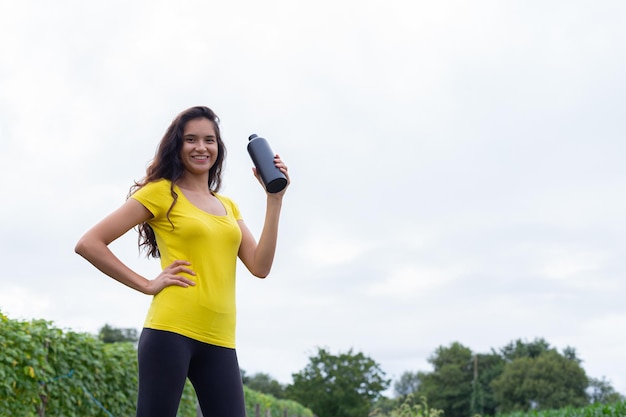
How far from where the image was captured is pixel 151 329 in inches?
104

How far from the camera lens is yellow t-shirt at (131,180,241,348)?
8.71ft

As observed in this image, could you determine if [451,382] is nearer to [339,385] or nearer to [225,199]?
[339,385]

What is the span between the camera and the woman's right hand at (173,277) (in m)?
2.66

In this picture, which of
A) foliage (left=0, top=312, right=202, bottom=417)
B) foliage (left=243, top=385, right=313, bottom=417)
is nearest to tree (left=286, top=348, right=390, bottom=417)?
foliage (left=243, top=385, right=313, bottom=417)

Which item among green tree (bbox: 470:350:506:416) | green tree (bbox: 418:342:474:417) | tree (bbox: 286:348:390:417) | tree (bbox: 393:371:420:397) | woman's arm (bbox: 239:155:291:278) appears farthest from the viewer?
tree (bbox: 393:371:420:397)

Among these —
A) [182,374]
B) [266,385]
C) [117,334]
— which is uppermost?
[117,334]

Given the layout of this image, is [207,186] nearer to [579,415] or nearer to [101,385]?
[101,385]

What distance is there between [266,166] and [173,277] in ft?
1.68

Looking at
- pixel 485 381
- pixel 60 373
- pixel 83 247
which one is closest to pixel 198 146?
pixel 83 247

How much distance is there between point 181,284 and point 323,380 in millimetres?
43394

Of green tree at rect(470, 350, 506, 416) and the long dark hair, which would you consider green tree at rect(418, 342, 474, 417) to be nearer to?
green tree at rect(470, 350, 506, 416)

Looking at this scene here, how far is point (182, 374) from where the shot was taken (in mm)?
2660

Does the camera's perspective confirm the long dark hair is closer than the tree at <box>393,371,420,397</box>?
Yes

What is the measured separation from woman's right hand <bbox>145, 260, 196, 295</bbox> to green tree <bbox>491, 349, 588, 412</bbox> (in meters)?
53.9
